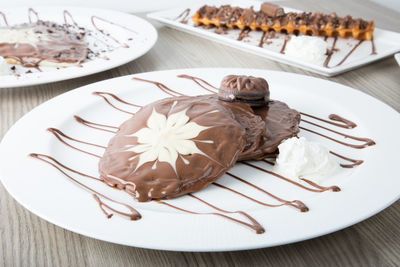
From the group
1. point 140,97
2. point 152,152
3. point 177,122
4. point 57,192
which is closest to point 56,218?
point 57,192

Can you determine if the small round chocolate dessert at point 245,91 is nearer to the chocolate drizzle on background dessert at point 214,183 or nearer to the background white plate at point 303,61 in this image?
the chocolate drizzle on background dessert at point 214,183

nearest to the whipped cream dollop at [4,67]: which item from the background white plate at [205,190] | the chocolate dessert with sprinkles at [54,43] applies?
the chocolate dessert with sprinkles at [54,43]

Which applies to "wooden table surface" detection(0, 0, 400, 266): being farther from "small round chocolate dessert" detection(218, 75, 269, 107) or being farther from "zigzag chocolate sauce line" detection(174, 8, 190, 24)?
"zigzag chocolate sauce line" detection(174, 8, 190, 24)

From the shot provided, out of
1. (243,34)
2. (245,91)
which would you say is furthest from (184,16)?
(245,91)

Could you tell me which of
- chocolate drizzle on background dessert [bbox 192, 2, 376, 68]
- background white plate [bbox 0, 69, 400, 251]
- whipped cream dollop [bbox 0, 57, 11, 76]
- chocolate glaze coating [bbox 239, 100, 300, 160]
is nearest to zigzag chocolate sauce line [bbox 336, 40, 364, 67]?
chocolate drizzle on background dessert [bbox 192, 2, 376, 68]

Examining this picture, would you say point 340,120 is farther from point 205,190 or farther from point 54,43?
point 54,43
